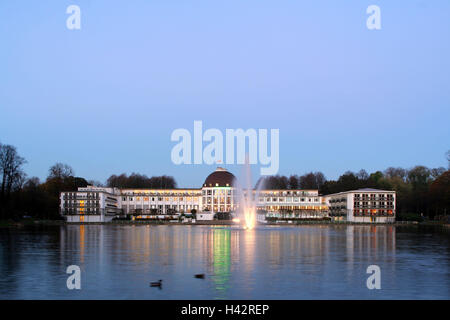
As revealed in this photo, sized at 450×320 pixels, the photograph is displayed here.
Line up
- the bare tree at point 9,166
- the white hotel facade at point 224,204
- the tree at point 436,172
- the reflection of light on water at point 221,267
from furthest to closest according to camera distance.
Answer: the white hotel facade at point 224,204, the tree at point 436,172, the bare tree at point 9,166, the reflection of light on water at point 221,267

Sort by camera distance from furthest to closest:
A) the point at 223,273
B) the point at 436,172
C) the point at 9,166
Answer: the point at 436,172 → the point at 9,166 → the point at 223,273

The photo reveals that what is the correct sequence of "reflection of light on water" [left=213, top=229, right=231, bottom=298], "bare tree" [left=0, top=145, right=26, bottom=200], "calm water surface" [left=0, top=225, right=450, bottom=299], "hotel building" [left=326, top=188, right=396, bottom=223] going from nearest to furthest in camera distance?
"calm water surface" [left=0, top=225, right=450, bottom=299] → "reflection of light on water" [left=213, top=229, right=231, bottom=298] → "bare tree" [left=0, top=145, right=26, bottom=200] → "hotel building" [left=326, top=188, right=396, bottom=223]

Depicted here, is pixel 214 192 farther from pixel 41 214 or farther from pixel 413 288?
pixel 413 288

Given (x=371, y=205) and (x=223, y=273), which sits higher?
(x=223, y=273)

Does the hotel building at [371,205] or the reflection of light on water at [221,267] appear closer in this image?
the reflection of light on water at [221,267]

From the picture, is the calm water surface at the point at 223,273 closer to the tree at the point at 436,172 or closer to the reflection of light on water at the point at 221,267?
the reflection of light on water at the point at 221,267

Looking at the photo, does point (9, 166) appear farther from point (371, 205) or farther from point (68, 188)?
point (371, 205)

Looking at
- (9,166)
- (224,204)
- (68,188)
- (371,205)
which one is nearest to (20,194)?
(9,166)

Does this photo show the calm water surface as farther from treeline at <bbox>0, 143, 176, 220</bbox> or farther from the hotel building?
the hotel building

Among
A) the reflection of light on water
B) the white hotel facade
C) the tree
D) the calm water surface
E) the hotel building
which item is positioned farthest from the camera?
the white hotel facade

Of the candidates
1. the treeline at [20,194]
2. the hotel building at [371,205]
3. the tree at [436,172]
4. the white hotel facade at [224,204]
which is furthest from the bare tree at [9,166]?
the tree at [436,172]

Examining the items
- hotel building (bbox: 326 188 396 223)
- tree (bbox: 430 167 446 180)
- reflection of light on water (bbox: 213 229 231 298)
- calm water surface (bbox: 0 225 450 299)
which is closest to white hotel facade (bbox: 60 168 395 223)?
hotel building (bbox: 326 188 396 223)

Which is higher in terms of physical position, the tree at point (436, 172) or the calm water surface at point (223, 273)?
the tree at point (436, 172)

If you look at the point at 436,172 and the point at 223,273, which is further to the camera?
the point at 436,172
